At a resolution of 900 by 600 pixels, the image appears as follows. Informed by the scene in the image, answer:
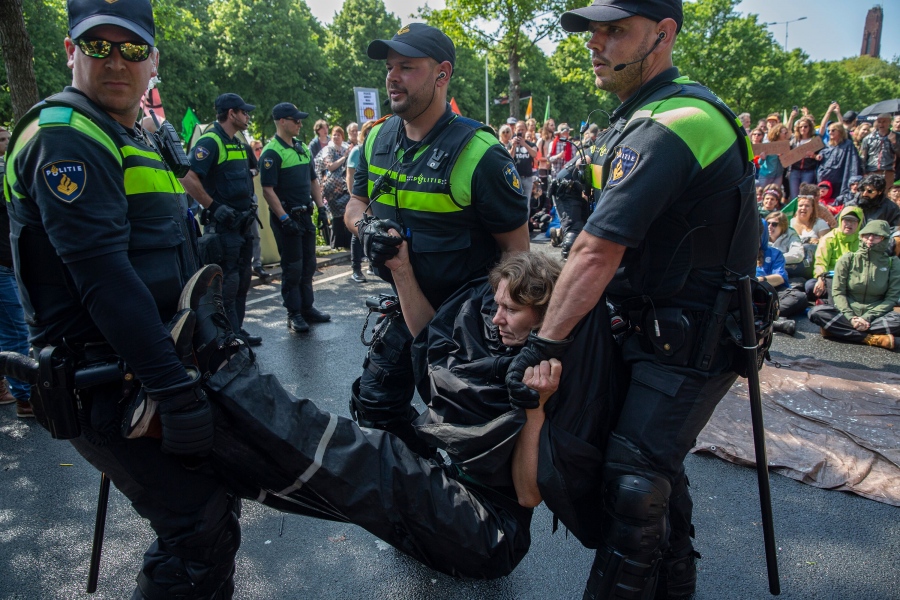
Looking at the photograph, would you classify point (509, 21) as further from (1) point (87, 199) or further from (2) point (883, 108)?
(1) point (87, 199)

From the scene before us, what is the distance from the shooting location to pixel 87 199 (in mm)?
1604

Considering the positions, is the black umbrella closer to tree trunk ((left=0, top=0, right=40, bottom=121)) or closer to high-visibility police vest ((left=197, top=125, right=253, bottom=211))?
high-visibility police vest ((left=197, top=125, right=253, bottom=211))

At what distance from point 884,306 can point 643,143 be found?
5135mm

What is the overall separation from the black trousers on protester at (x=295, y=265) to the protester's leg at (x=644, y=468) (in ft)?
15.1

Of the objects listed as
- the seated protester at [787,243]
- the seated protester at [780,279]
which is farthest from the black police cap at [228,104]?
the seated protester at [787,243]

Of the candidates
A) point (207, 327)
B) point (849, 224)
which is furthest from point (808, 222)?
point (207, 327)

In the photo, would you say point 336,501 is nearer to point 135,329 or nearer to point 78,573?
point 135,329

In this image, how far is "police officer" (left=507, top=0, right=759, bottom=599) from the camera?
181 cm

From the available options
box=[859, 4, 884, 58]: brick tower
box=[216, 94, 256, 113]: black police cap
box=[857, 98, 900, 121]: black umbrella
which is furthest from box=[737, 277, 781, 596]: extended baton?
box=[859, 4, 884, 58]: brick tower

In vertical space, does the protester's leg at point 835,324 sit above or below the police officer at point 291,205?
below

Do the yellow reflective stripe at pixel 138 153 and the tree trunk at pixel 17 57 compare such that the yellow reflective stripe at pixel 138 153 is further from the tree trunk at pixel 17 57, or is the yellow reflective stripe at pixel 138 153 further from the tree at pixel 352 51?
the tree at pixel 352 51

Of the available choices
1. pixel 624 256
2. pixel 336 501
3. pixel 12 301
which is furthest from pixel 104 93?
pixel 12 301

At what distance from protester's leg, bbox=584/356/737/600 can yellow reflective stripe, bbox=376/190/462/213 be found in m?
1.05

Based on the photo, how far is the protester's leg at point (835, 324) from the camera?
5605mm
